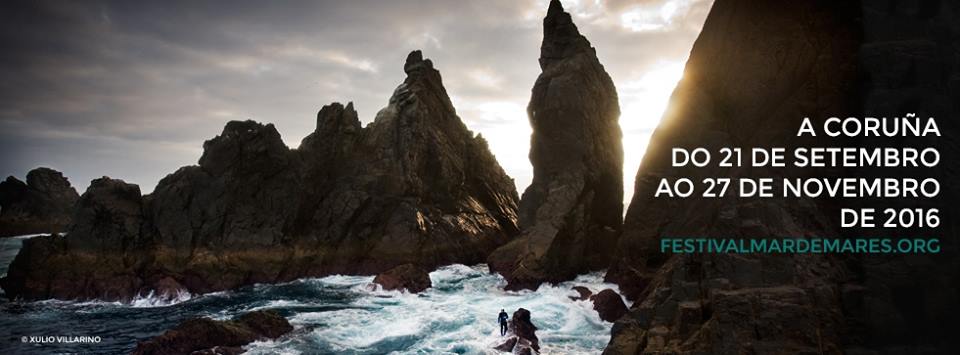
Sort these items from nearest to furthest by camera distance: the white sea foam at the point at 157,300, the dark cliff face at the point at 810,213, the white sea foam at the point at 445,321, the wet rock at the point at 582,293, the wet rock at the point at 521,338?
1. the dark cliff face at the point at 810,213
2. the wet rock at the point at 521,338
3. the white sea foam at the point at 445,321
4. the wet rock at the point at 582,293
5. the white sea foam at the point at 157,300

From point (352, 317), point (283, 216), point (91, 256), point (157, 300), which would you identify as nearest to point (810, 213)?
point (352, 317)

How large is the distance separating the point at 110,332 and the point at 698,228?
32855 millimetres

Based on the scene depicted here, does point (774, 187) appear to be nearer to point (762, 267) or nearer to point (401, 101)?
point (762, 267)

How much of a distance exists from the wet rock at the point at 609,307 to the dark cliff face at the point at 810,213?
17.5ft

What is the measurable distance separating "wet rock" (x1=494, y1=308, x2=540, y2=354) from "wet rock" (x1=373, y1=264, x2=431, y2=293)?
14672 millimetres

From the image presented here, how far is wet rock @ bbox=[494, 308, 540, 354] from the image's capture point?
22719mm

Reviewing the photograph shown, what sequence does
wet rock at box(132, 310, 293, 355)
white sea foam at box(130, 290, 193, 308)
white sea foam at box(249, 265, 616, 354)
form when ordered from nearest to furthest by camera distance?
wet rock at box(132, 310, 293, 355)
white sea foam at box(249, 265, 616, 354)
white sea foam at box(130, 290, 193, 308)

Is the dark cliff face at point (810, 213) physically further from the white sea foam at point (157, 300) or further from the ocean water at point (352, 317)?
the white sea foam at point (157, 300)

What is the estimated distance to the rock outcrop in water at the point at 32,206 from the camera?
86.8 m

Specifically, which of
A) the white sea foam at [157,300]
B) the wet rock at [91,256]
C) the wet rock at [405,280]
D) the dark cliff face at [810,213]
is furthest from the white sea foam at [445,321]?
the wet rock at [91,256]

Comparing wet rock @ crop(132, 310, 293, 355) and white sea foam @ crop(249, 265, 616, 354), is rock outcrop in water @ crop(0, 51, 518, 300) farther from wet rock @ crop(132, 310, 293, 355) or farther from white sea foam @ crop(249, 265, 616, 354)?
wet rock @ crop(132, 310, 293, 355)

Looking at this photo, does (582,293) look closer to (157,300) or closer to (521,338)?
(521,338)

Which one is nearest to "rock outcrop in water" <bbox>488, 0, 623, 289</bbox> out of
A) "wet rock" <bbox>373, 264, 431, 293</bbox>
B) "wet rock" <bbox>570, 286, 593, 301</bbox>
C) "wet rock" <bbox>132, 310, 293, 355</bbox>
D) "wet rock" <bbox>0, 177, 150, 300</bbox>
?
"wet rock" <bbox>570, 286, 593, 301</bbox>

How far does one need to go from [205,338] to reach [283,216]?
24.7m
